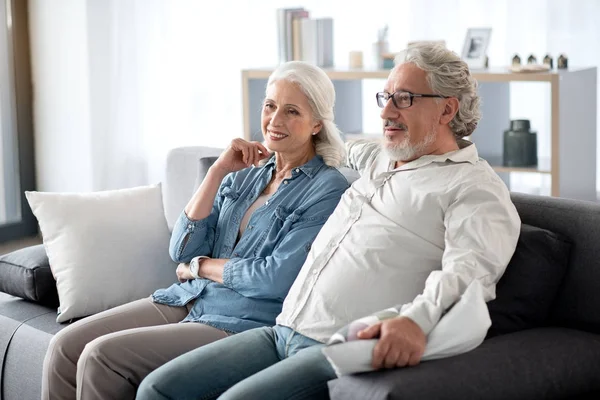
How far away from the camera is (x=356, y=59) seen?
14.7 feet

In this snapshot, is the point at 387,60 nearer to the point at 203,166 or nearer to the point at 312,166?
the point at 203,166

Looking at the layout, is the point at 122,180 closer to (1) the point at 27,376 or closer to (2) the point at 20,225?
(2) the point at 20,225

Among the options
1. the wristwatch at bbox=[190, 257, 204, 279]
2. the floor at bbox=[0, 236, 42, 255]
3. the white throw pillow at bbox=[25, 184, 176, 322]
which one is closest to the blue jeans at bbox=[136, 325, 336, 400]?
the wristwatch at bbox=[190, 257, 204, 279]

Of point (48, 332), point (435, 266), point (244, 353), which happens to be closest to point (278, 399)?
point (244, 353)

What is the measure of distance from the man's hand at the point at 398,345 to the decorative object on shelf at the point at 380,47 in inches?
102

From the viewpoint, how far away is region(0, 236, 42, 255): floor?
5.56 metres

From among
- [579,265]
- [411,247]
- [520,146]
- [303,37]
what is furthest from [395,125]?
[303,37]

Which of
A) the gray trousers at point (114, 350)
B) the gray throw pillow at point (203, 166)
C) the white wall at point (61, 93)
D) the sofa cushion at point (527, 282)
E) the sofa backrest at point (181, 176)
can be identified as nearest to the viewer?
the sofa cushion at point (527, 282)

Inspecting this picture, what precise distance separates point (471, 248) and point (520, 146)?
2.09m

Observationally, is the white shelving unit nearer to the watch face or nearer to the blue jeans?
the watch face

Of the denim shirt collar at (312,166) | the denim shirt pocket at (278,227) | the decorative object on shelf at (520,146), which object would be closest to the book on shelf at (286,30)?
the decorative object on shelf at (520,146)

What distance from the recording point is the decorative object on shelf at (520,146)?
→ 402 centimetres

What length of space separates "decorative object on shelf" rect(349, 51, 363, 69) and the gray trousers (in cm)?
214

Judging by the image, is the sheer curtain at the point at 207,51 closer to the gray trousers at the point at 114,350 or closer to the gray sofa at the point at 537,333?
the gray sofa at the point at 537,333
